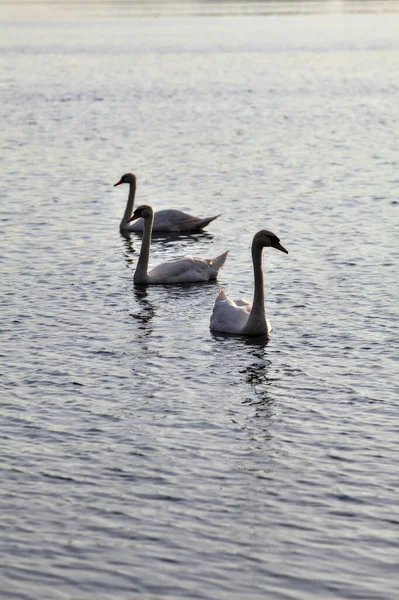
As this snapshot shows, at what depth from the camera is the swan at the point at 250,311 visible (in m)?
15.7

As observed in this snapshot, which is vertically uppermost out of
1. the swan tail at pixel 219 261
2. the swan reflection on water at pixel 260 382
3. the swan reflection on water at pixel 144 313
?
the swan tail at pixel 219 261

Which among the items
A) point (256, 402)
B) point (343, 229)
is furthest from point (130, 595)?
point (343, 229)

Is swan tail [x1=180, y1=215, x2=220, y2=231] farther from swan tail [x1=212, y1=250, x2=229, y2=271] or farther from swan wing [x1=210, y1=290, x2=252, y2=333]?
swan wing [x1=210, y1=290, x2=252, y2=333]

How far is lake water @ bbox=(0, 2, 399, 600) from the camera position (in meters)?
9.25

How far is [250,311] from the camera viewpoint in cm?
1619

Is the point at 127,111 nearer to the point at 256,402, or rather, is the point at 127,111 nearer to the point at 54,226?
the point at 54,226

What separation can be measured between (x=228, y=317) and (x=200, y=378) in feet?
7.53

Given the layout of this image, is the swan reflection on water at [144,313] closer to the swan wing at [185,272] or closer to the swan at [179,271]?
the swan at [179,271]

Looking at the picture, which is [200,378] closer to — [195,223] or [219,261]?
[219,261]

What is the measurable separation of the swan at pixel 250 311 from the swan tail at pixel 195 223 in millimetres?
7034

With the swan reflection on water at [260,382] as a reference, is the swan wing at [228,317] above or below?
above

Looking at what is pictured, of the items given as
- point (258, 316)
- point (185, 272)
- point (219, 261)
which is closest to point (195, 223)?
point (219, 261)

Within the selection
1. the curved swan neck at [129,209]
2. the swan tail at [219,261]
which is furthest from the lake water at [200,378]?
the curved swan neck at [129,209]

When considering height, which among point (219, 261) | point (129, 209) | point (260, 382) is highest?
point (129, 209)
